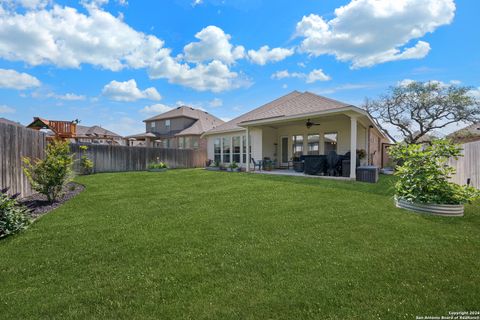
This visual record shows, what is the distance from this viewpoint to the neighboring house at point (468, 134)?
2069 cm

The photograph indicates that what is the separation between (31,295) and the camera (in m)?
2.21

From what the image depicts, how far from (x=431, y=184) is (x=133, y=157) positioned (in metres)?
16.4

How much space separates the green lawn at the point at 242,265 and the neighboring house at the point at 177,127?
69.0 ft

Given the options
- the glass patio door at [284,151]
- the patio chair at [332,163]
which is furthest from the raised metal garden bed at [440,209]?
the glass patio door at [284,151]

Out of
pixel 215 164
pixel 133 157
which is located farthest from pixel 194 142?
pixel 215 164

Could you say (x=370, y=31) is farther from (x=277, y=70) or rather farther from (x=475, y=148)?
(x=475, y=148)

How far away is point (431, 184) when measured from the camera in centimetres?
500

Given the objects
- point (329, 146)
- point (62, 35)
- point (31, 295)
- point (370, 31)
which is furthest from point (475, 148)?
point (62, 35)

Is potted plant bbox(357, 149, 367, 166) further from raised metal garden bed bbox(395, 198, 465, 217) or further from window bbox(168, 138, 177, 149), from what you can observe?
window bbox(168, 138, 177, 149)

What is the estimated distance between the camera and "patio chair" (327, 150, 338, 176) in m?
10.5

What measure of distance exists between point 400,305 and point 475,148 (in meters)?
7.52

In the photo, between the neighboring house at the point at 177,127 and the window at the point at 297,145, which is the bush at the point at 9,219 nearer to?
the window at the point at 297,145

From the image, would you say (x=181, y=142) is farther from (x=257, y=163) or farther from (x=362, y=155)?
(x=362, y=155)

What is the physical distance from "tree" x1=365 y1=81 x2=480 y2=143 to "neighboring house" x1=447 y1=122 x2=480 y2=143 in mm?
700
